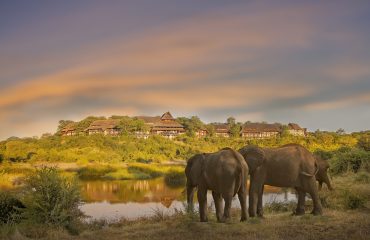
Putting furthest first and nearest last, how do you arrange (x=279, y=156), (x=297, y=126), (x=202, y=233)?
(x=297, y=126) → (x=279, y=156) → (x=202, y=233)

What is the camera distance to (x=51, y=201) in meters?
12.5

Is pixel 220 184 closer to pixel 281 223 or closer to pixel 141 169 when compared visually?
pixel 281 223

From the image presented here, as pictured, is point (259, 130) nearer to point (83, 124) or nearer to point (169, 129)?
point (169, 129)

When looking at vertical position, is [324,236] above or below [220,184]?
below

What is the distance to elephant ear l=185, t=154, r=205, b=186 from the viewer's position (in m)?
12.1

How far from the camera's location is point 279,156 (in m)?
12.6

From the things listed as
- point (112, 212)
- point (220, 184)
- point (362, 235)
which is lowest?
point (112, 212)

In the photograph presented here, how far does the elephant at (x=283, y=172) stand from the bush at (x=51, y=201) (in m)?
5.22

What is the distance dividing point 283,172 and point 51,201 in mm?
6758

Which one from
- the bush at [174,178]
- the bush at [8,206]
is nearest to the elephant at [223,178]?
the bush at [8,206]

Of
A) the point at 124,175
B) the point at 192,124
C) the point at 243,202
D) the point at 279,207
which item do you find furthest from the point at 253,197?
the point at 192,124

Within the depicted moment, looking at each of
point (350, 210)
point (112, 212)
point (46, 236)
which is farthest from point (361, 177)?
point (46, 236)

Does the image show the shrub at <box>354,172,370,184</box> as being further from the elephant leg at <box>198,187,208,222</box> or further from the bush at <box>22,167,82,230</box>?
the bush at <box>22,167,82,230</box>

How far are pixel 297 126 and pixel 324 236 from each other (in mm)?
115833
